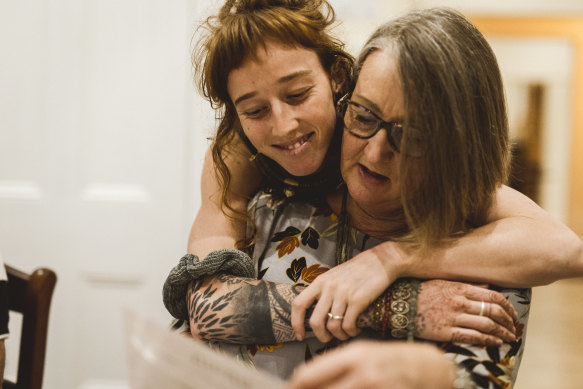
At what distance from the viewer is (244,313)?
0.96 metres

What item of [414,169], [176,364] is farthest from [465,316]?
[176,364]

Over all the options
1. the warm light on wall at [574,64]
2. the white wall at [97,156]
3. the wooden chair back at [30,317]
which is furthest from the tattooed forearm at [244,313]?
the warm light on wall at [574,64]

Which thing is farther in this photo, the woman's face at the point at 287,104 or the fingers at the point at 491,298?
the woman's face at the point at 287,104

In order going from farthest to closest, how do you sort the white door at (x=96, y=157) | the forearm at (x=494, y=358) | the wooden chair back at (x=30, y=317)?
the white door at (x=96, y=157), the wooden chair back at (x=30, y=317), the forearm at (x=494, y=358)

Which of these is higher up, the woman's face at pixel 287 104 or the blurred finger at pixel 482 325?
the woman's face at pixel 287 104

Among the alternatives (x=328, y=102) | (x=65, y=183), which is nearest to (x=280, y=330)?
(x=328, y=102)

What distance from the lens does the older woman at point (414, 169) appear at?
898mm

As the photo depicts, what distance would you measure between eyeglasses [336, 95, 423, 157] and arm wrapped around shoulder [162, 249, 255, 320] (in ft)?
1.04

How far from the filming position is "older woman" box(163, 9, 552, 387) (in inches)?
35.4

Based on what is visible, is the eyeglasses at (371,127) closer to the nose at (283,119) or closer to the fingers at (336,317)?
the nose at (283,119)

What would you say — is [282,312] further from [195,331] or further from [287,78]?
[287,78]

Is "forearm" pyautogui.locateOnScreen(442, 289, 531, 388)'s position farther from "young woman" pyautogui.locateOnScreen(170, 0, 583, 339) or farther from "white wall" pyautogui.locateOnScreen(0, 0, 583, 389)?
"white wall" pyautogui.locateOnScreen(0, 0, 583, 389)

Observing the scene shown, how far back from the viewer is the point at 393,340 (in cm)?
96

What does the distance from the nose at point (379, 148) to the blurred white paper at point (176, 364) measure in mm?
545
